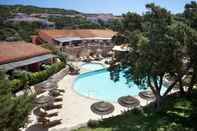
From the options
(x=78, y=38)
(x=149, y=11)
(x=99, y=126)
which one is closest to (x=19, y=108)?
(x=99, y=126)

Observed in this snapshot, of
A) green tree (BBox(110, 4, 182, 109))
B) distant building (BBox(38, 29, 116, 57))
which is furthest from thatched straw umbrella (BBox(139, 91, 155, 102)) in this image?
distant building (BBox(38, 29, 116, 57))

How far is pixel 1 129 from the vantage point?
1084cm

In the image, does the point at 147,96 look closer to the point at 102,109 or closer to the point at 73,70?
the point at 102,109

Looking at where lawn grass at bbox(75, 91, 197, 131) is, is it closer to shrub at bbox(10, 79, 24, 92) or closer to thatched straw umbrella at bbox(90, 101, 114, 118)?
thatched straw umbrella at bbox(90, 101, 114, 118)

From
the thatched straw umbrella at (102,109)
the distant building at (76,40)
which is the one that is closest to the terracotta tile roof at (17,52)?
the distant building at (76,40)

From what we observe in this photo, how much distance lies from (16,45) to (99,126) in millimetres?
21938

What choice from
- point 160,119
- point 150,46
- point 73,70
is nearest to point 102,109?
point 160,119

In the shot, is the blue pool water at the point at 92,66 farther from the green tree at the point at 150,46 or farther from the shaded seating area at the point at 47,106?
the green tree at the point at 150,46

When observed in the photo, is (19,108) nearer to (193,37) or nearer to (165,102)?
(193,37)

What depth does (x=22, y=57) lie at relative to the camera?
31.4 metres

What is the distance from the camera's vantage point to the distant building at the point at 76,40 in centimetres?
4896

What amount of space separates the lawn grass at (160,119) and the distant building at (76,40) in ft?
96.7

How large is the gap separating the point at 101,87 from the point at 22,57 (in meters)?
10.9

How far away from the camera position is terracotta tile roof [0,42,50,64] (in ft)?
96.1
